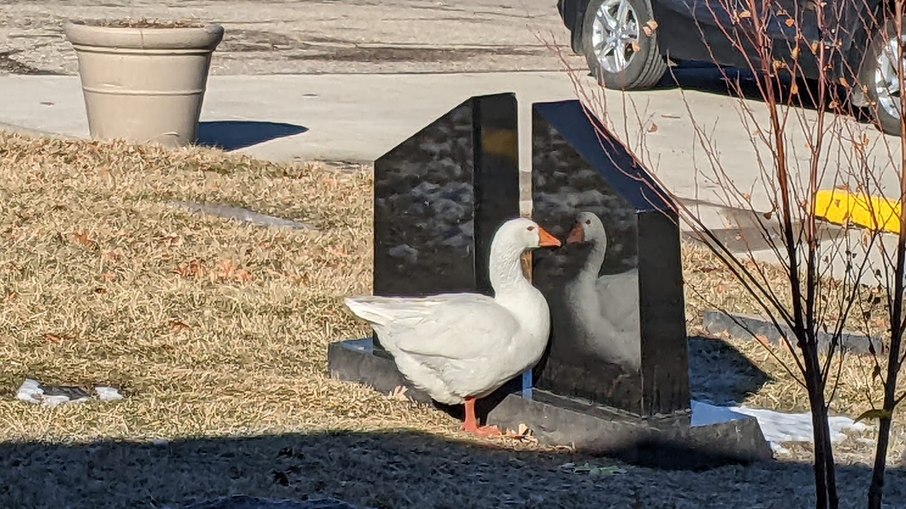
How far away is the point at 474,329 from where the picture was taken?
4.89 metres

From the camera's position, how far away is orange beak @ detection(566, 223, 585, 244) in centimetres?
488

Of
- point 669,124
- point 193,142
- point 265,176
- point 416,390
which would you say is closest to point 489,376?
point 416,390

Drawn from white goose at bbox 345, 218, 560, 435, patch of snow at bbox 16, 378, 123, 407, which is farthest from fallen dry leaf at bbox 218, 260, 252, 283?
white goose at bbox 345, 218, 560, 435

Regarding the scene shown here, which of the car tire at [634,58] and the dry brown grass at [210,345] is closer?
the dry brown grass at [210,345]

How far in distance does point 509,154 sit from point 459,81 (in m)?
9.30

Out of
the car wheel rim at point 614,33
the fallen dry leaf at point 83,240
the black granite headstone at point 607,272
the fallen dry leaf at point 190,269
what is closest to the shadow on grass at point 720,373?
the black granite headstone at point 607,272

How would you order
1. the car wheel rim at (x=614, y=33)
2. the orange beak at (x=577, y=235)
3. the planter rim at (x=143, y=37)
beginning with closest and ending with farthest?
1. the orange beak at (x=577, y=235)
2. the planter rim at (x=143, y=37)
3. the car wheel rim at (x=614, y=33)

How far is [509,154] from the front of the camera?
17.4 feet

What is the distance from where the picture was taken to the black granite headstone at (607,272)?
4.77 meters

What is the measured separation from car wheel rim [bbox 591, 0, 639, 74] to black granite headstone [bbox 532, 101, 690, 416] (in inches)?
343

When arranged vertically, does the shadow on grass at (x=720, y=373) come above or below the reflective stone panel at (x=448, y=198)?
below

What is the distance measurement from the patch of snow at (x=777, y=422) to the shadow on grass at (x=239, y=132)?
5735 millimetres

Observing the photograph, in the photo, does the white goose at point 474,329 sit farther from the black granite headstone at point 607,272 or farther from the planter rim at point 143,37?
the planter rim at point 143,37

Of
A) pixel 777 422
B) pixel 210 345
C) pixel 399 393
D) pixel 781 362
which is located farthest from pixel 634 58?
pixel 781 362
